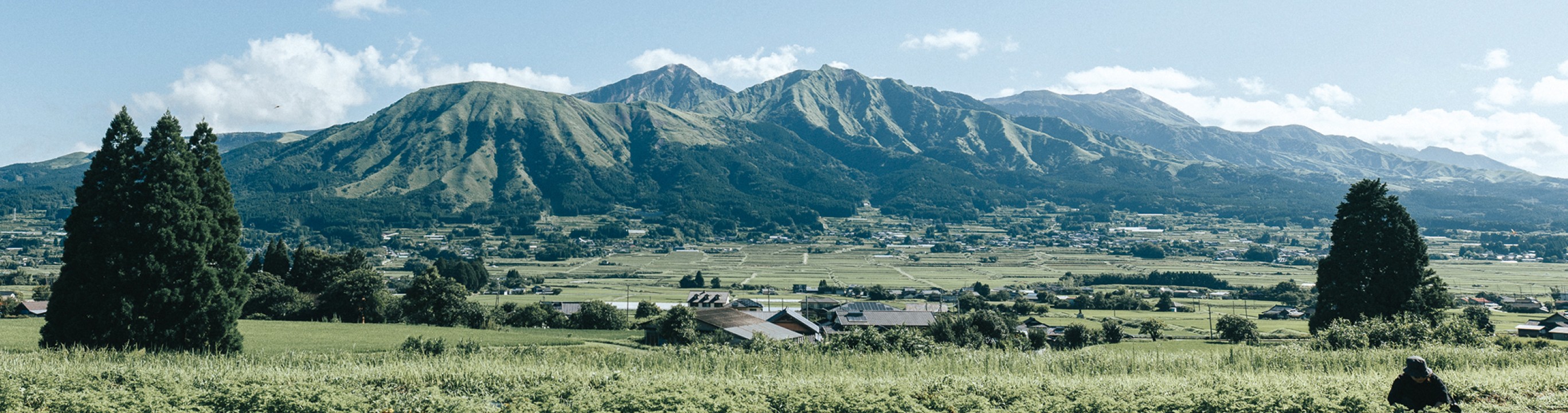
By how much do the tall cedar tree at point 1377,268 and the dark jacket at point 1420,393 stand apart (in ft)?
70.5

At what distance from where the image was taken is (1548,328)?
4903cm

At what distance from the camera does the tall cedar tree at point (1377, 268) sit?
29141 millimetres

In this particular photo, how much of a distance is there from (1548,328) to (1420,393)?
5386 centimetres

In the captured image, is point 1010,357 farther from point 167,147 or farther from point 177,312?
point 167,147

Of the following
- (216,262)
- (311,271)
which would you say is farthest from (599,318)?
(216,262)

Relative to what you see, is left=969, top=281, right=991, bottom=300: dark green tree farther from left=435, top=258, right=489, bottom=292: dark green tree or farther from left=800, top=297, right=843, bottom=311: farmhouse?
left=435, top=258, right=489, bottom=292: dark green tree

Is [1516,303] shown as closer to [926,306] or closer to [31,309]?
[926,306]

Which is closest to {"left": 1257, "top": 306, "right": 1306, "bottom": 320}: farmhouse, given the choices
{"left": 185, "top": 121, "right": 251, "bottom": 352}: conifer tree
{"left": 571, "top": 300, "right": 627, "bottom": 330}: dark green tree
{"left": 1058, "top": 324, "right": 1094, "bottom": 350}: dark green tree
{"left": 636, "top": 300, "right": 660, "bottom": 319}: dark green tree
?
{"left": 1058, "top": 324, "right": 1094, "bottom": 350}: dark green tree

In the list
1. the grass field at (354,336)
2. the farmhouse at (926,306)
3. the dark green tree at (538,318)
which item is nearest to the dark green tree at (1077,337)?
the farmhouse at (926,306)

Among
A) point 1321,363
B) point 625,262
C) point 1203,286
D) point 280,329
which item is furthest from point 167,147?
point 625,262

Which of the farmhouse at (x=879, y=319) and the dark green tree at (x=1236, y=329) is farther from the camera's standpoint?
the farmhouse at (x=879, y=319)

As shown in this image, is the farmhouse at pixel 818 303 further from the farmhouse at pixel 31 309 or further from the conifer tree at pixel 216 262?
the farmhouse at pixel 31 309

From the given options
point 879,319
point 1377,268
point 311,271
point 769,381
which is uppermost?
point 1377,268

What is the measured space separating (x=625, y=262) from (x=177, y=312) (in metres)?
125
